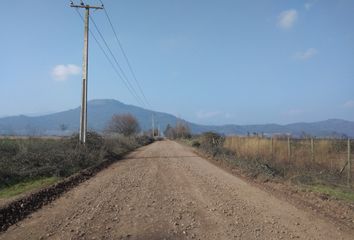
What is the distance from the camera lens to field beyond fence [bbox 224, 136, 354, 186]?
57.3 ft

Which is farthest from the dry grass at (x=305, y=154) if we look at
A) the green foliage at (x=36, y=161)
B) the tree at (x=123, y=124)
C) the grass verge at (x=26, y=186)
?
the tree at (x=123, y=124)

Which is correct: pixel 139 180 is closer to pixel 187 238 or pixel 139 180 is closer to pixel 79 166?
pixel 79 166

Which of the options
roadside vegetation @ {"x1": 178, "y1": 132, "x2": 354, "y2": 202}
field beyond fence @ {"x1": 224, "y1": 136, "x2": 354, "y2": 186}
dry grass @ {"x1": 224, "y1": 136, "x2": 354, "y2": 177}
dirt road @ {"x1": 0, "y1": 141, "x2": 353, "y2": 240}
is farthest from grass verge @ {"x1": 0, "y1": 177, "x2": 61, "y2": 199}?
dry grass @ {"x1": 224, "y1": 136, "x2": 354, "y2": 177}

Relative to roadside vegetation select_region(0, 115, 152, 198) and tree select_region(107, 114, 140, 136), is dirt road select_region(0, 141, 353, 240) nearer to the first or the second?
roadside vegetation select_region(0, 115, 152, 198)

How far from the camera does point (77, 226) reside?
7.35m

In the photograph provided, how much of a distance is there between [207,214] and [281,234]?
6.43 ft

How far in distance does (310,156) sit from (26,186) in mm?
13748

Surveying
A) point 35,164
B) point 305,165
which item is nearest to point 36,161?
point 35,164

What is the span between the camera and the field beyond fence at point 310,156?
17.5 meters

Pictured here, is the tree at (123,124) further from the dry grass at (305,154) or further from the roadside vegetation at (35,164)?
the roadside vegetation at (35,164)

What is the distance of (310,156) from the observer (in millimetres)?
19609

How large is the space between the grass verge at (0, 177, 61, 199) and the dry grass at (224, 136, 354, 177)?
434 inches

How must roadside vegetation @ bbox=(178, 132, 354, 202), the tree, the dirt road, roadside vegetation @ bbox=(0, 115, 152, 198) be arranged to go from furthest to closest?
the tree, roadside vegetation @ bbox=(178, 132, 354, 202), roadside vegetation @ bbox=(0, 115, 152, 198), the dirt road

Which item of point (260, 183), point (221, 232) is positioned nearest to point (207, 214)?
point (221, 232)
